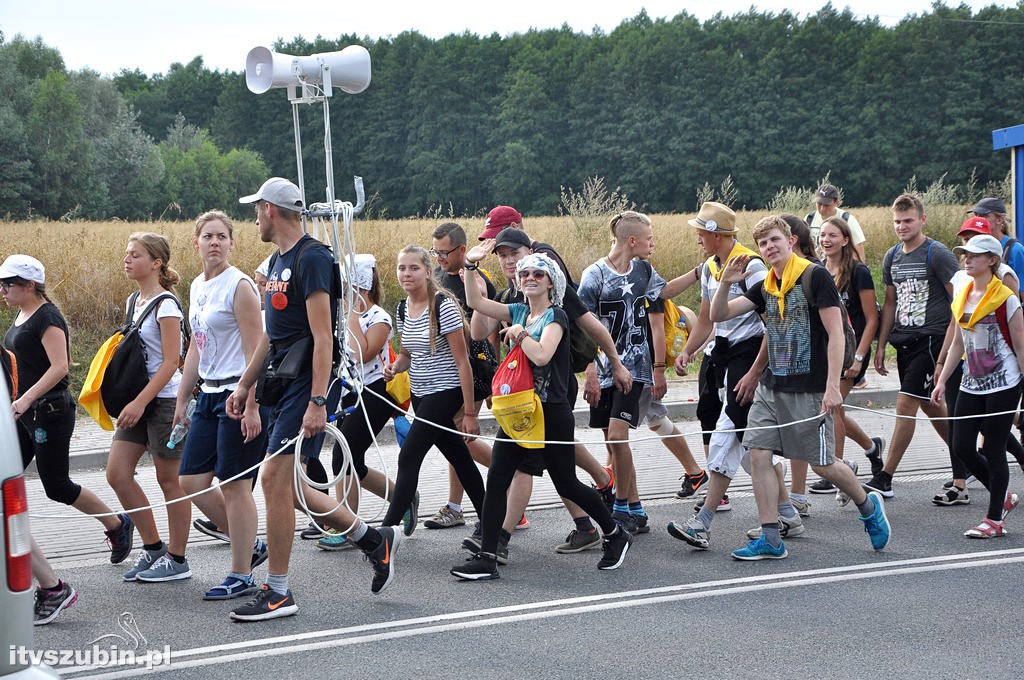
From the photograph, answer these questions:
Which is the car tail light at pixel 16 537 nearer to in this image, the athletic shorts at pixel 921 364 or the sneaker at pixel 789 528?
the sneaker at pixel 789 528

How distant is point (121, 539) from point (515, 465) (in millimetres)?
2150

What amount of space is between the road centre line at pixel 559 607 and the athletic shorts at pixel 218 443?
95 cm

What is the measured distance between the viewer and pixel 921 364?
7.30m

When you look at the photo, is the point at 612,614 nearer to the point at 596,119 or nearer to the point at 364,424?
the point at 364,424

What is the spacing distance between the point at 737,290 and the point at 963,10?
7226cm

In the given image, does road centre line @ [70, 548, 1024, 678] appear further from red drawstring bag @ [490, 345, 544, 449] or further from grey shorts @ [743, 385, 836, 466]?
red drawstring bag @ [490, 345, 544, 449]

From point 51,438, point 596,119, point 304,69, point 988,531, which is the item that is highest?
point 596,119

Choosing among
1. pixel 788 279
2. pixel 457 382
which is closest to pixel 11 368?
pixel 457 382

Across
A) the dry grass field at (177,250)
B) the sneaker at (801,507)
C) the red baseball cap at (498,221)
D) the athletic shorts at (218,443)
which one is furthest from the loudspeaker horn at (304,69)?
the dry grass field at (177,250)

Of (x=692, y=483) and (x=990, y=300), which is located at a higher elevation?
(x=990, y=300)

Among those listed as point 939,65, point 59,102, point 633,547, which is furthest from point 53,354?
point 939,65

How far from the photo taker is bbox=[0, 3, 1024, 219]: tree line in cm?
6469

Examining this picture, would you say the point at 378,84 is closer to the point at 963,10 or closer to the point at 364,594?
the point at 963,10

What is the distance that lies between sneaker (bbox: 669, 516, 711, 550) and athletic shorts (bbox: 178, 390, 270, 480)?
2.25m
